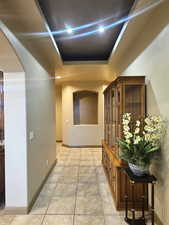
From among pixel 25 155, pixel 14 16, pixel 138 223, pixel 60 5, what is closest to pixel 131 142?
pixel 138 223

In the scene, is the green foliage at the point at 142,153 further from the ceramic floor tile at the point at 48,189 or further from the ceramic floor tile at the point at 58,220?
the ceramic floor tile at the point at 48,189

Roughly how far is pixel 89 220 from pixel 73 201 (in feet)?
2.02

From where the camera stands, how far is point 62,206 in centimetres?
294

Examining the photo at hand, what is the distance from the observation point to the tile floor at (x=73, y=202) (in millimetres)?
2553

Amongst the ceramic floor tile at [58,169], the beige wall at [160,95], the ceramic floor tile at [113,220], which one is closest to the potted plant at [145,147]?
the beige wall at [160,95]

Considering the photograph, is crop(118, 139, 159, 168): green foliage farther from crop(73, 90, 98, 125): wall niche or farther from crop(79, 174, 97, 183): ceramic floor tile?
crop(73, 90, 98, 125): wall niche

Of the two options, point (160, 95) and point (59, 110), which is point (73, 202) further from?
point (59, 110)

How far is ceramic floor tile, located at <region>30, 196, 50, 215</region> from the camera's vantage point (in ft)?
9.16

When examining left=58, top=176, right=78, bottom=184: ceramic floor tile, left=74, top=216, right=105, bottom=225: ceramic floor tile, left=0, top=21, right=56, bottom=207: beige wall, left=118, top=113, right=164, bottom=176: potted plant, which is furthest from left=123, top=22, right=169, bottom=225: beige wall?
left=58, top=176, right=78, bottom=184: ceramic floor tile

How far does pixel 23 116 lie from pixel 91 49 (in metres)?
2.61

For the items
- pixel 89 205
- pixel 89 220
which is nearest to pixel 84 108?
pixel 89 205

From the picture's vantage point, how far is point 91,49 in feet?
14.5

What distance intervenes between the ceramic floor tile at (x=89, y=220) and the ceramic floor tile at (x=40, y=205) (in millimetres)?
576

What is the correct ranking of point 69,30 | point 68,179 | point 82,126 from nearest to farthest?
point 69,30
point 68,179
point 82,126
